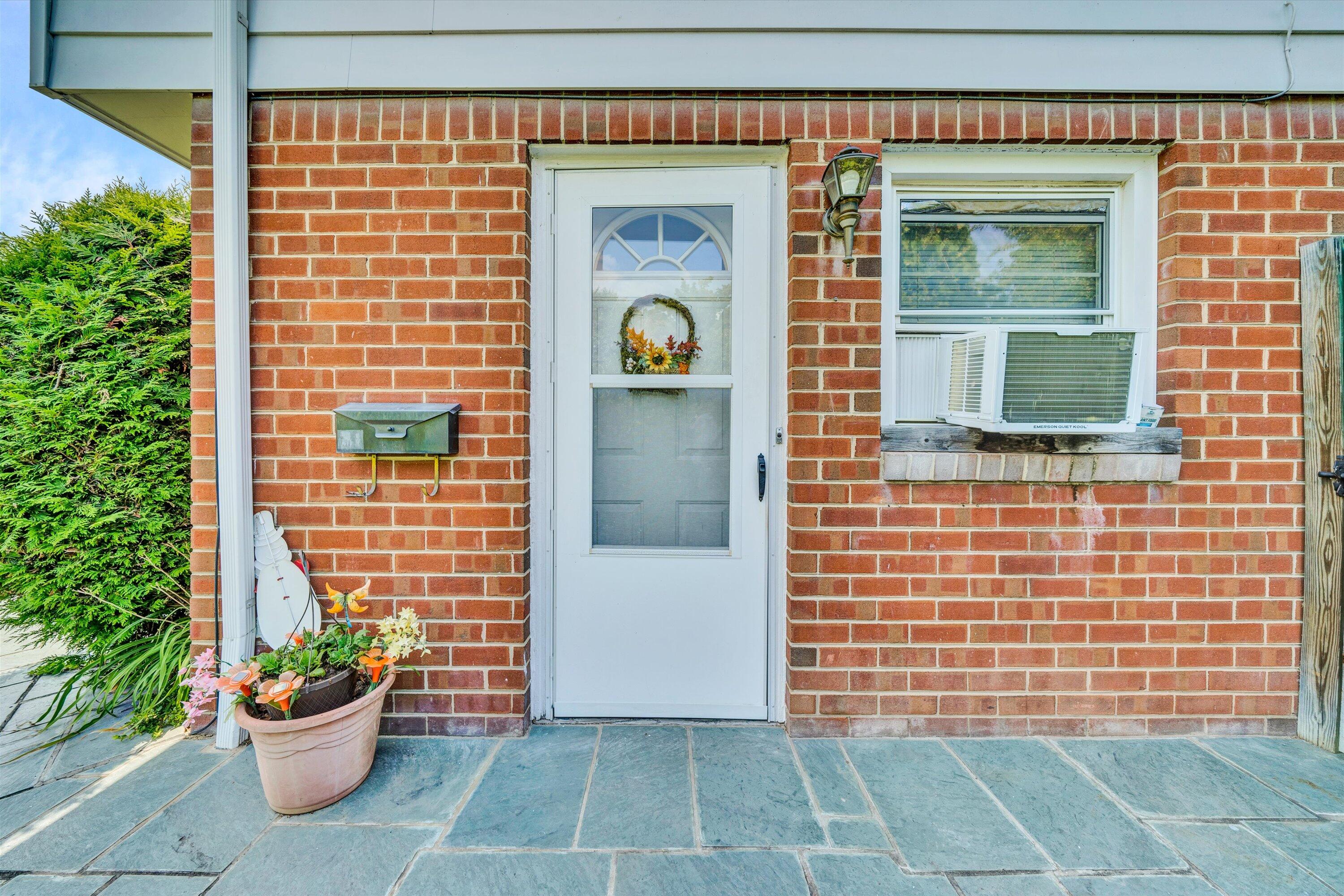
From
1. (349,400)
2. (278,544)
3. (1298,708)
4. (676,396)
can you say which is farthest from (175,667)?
(1298,708)

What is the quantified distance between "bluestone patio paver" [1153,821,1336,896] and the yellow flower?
2.18 metres

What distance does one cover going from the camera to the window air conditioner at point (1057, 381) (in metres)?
1.96

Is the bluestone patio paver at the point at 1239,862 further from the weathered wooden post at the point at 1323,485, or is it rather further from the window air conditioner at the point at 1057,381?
the window air conditioner at the point at 1057,381

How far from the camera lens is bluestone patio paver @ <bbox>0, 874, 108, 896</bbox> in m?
1.49

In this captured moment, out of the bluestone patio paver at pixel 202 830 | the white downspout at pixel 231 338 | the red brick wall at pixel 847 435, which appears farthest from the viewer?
the red brick wall at pixel 847 435

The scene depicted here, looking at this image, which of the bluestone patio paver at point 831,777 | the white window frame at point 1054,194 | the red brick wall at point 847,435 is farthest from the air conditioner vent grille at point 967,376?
the bluestone patio paver at point 831,777

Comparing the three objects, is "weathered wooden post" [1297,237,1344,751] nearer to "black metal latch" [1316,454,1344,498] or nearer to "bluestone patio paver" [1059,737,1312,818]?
"black metal latch" [1316,454,1344,498]

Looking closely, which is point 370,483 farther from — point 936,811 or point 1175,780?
point 1175,780

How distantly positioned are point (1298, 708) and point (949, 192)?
242 centimetres

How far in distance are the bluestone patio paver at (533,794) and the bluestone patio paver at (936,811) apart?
3.22ft

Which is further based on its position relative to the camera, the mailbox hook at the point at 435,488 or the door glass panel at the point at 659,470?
the door glass panel at the point at 659,470

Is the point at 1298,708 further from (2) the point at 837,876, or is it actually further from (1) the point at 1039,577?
(2) the point at 837,876

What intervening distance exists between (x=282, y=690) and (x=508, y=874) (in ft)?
2.82

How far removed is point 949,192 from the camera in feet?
7.70
